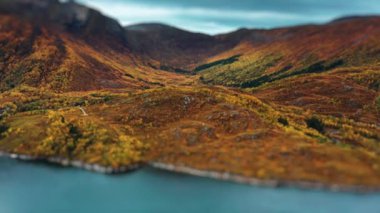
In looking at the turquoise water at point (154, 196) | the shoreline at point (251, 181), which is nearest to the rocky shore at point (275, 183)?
the shoreline at point (251, 181)

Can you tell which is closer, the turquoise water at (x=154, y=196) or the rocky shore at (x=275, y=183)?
the turquoise water at (x=154, y=196)

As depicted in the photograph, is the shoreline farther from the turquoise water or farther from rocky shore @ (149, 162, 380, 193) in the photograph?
the turquoise water

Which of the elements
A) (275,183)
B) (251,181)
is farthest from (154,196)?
(275,183)

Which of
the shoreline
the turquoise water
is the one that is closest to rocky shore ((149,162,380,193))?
the shoreline

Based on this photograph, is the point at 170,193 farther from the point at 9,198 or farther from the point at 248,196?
the point at 9,198

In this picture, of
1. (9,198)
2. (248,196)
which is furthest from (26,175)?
(248,196)

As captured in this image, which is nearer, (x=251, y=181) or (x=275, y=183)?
(x=275, y=183)

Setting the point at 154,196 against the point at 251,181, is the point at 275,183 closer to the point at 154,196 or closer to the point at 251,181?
the point at 251,181

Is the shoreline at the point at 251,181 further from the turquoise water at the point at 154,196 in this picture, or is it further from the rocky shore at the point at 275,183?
the turquoise water at the point at 154,196
